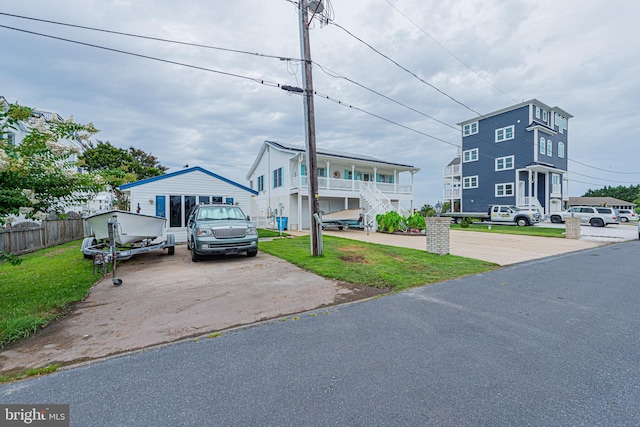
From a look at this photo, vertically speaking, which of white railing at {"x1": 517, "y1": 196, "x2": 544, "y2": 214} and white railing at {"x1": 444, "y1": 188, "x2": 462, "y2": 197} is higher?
white railing at {"x1": 444, "y1": 188, "x2": 462, "y2": 197}

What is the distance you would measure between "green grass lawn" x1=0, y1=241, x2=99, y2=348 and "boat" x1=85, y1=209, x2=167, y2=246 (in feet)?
3.32

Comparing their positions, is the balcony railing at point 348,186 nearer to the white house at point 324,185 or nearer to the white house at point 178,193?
the white house at point 324,185

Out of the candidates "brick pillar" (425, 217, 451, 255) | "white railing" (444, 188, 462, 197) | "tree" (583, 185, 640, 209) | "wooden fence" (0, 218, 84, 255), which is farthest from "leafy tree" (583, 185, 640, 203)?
"wooden fence" (0, 218, 84, 255)

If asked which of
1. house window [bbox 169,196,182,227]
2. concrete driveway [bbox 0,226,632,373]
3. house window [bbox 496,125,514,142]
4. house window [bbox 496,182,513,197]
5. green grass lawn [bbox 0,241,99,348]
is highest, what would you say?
house window [bbox 496,125,514,142]

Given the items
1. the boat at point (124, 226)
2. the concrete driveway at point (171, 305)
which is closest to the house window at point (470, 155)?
the concrete driveway at point (171, 305)

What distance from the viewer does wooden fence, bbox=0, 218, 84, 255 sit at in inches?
403

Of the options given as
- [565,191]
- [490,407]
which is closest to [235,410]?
[490,407]

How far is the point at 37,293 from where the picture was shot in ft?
16.9

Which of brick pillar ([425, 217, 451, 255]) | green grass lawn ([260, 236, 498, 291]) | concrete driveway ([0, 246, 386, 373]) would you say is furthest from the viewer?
brick pillar ([425, 217, 451, 255])

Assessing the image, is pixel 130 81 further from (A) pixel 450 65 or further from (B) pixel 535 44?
(B) pixel 535 44

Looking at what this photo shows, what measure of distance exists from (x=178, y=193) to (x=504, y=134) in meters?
30.9

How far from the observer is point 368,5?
32.1ft

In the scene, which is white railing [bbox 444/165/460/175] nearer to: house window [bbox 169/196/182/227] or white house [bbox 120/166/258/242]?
white house [bbox 120/166/258/242]

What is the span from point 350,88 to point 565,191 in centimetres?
3351
